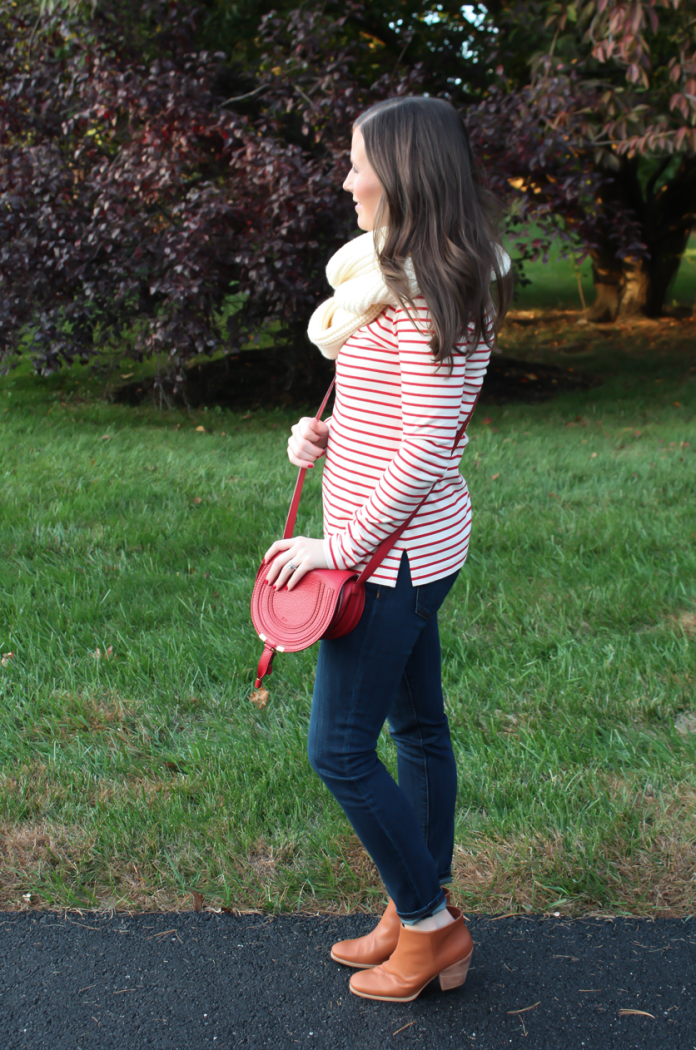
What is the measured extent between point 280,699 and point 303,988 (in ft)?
4.34

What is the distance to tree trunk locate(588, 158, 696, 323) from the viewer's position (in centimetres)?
1290

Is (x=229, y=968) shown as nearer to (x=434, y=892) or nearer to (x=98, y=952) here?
(x=98, y=952)

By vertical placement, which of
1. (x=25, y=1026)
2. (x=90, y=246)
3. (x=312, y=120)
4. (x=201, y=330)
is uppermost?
(x=312, y=120)

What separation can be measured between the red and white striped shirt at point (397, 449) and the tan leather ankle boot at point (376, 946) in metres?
0.90

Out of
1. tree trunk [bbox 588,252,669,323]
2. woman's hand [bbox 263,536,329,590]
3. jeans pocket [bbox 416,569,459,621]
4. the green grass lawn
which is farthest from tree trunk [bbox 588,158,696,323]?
woman's hand [bbox 263,536,329,590]

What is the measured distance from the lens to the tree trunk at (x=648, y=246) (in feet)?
42.3

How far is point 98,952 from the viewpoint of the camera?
7.22 feet

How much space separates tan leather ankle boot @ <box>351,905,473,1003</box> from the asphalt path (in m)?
0.05

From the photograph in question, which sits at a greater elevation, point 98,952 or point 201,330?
point 201,330

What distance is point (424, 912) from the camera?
1.92 metres

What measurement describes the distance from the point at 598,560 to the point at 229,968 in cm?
297

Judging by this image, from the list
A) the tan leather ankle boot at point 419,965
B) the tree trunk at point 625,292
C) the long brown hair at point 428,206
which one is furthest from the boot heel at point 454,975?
the tree trunk at point 625,292

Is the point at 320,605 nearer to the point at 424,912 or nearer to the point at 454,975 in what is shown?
the point at 424,912

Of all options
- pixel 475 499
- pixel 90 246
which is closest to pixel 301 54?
pixel 90 246
